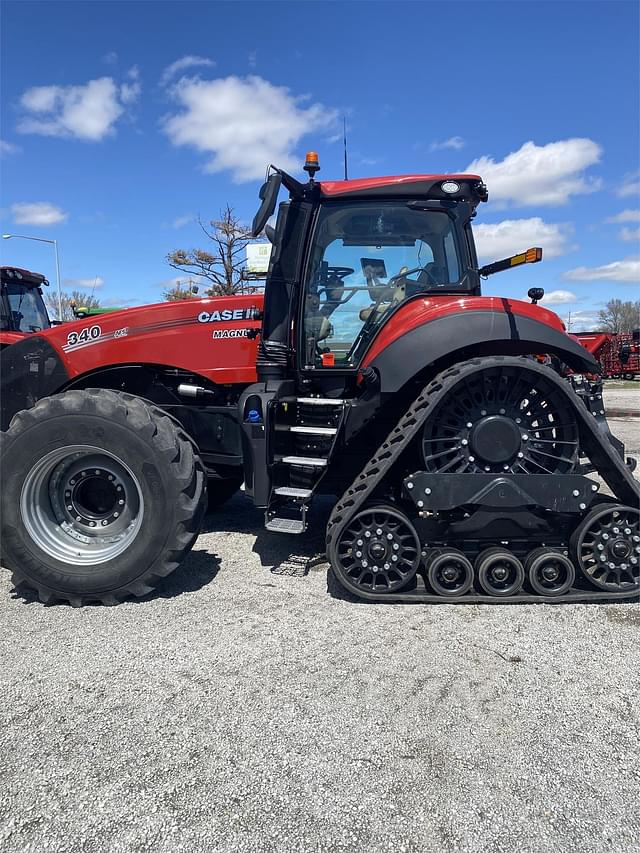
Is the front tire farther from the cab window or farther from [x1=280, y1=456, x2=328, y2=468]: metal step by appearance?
the cab window

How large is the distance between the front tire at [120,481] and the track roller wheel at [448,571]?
57.2 inches

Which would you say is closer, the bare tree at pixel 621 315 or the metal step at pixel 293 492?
the metal step at pixel 293 492

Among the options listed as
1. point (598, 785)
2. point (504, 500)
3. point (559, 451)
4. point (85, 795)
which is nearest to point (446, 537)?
point (504, 500)

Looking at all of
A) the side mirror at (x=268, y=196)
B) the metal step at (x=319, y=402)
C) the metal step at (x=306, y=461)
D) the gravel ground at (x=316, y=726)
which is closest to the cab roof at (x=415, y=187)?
the side mirror at (x=268, y=196)

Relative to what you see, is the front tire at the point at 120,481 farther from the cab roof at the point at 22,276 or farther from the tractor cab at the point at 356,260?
the cab roof at the point at 22,276

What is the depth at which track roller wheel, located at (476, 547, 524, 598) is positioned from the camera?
3170mm

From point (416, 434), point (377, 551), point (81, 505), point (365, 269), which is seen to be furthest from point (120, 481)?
point (365, 269)

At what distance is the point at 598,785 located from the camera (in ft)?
6.21

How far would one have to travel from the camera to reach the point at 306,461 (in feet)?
11.6

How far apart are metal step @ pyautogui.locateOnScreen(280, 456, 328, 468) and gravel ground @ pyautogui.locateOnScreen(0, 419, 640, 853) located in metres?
0.83

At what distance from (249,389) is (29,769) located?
7.58 ft

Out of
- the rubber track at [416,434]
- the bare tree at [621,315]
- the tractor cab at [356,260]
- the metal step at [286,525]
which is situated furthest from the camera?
the bare tree at [621,315]

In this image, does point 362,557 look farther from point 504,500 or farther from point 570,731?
point 570,731

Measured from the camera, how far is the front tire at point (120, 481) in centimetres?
320
